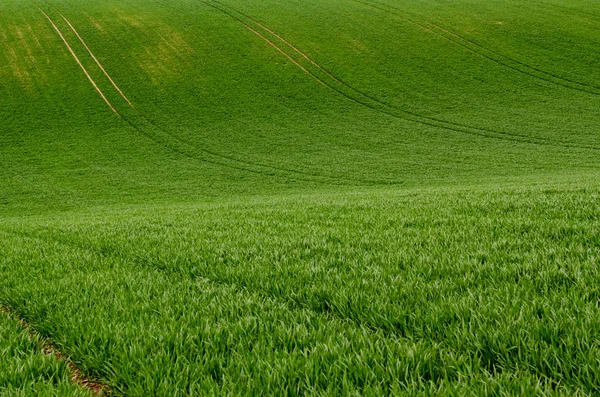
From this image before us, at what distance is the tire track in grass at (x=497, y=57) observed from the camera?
172ft

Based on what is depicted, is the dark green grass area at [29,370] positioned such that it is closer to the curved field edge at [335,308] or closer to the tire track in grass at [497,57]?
the curved field edge at [335,308]

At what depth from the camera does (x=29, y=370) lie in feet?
9.40

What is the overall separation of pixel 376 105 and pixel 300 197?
3279 centimetres

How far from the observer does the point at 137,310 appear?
147 inches

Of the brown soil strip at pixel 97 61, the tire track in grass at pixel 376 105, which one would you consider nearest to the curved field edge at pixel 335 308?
the tire track in grass at pixel 376 105

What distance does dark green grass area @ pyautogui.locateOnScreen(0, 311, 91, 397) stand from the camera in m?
2.58

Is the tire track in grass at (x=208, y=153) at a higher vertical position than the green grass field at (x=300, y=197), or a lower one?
lower

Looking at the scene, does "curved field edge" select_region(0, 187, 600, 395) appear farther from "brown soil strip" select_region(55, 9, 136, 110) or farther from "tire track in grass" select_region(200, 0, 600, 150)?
"brown soil strip" select_region(55, 9, 136, 110)

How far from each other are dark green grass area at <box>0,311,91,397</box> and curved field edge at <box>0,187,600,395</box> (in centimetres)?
19

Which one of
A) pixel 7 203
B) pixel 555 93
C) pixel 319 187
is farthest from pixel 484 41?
pixel 7 203

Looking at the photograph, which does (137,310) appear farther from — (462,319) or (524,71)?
(524,71)

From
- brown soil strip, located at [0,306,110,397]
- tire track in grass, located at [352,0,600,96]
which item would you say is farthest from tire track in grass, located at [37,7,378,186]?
tire track in grass, located at [352,0,600,96]

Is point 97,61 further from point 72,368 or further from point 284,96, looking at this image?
point 72,368

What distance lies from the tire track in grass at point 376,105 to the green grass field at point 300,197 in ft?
1.12
